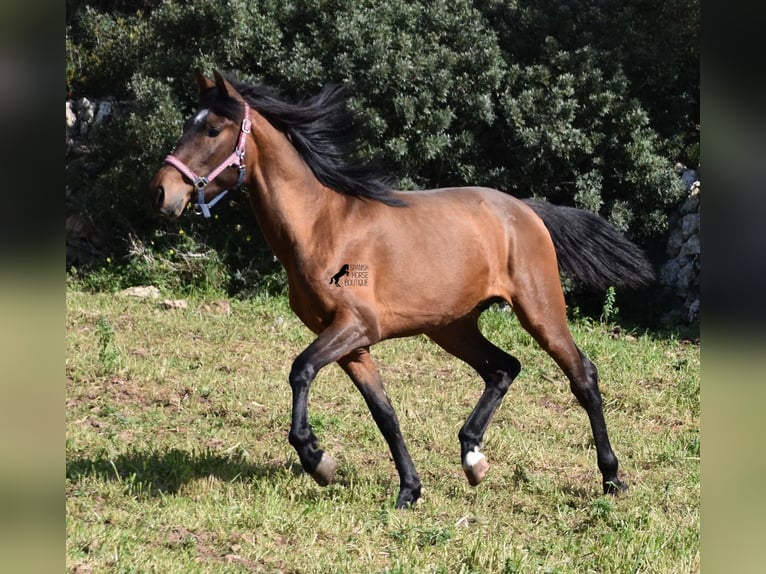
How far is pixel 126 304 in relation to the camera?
10.4m

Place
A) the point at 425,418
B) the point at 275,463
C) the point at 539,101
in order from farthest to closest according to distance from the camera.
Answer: the point at 539,101, the point at 425,418, the point at 275,463

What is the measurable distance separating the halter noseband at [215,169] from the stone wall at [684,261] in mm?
7542

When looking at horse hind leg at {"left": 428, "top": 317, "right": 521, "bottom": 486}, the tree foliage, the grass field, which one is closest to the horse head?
the grass field

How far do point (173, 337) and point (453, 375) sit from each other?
2988 millimetres

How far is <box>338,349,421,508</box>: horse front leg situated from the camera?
5277 millimetres

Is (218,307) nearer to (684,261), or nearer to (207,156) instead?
(207,156)

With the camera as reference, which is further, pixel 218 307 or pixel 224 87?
pixel 218 307

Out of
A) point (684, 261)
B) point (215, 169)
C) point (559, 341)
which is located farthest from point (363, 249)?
point (684, 261)

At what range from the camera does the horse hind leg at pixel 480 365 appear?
573cm

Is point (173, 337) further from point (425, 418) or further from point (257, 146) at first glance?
point (257, 146)

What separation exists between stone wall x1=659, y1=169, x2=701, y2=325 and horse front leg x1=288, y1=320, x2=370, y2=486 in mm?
7149

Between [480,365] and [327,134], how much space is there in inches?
75.4

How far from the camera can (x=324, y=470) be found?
479cm
